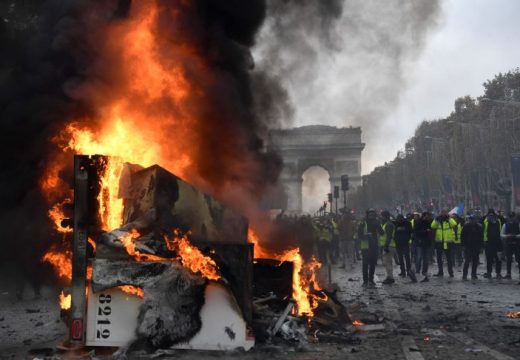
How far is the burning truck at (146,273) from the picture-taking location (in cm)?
599

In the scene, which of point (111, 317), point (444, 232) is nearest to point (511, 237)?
point (444, 232)

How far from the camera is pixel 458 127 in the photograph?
43.7 metres

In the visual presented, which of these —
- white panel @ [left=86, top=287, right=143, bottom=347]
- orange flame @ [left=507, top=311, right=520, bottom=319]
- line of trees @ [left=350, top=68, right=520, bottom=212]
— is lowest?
orange flame @ [left=507, top=311, right=520, bottom=319]

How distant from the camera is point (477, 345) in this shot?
7.03 meters

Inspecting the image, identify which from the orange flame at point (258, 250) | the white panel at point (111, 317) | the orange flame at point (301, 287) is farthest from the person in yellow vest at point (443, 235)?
the white panel at point (111, 317)

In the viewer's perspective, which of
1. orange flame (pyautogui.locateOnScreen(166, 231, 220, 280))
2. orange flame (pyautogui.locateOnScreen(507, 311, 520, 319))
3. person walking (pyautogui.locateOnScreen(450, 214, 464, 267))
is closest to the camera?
orange flame (pyautogui.locateOnScreen(166, 231, 220, 280))

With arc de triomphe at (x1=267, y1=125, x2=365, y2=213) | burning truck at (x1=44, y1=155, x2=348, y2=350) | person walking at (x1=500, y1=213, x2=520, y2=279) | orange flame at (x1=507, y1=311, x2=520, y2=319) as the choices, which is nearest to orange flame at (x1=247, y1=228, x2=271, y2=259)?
burning truck at (x1=44, y1=155, x2=348, y2=350)

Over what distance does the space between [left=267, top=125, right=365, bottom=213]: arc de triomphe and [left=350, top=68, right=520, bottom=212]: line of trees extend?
3.19 metres

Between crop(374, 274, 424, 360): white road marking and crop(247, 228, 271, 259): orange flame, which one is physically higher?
crop(247, 228, 271, 259): orange flame

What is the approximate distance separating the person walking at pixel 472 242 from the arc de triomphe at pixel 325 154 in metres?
34.9

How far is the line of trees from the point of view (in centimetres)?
3588

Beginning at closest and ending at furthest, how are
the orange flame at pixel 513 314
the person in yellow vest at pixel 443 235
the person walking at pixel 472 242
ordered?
1. the orange flame at pixel 513 314
2. the person walking at pixel 472 242
3. the person in yellow vest at pixel 443 235

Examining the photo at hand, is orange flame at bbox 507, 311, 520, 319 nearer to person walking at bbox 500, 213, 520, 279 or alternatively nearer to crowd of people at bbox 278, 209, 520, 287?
crowd of people at bbox 278, 209, 520, 287

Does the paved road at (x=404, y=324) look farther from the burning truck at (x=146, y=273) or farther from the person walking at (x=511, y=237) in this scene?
the person walking at (x=511, y=237)
